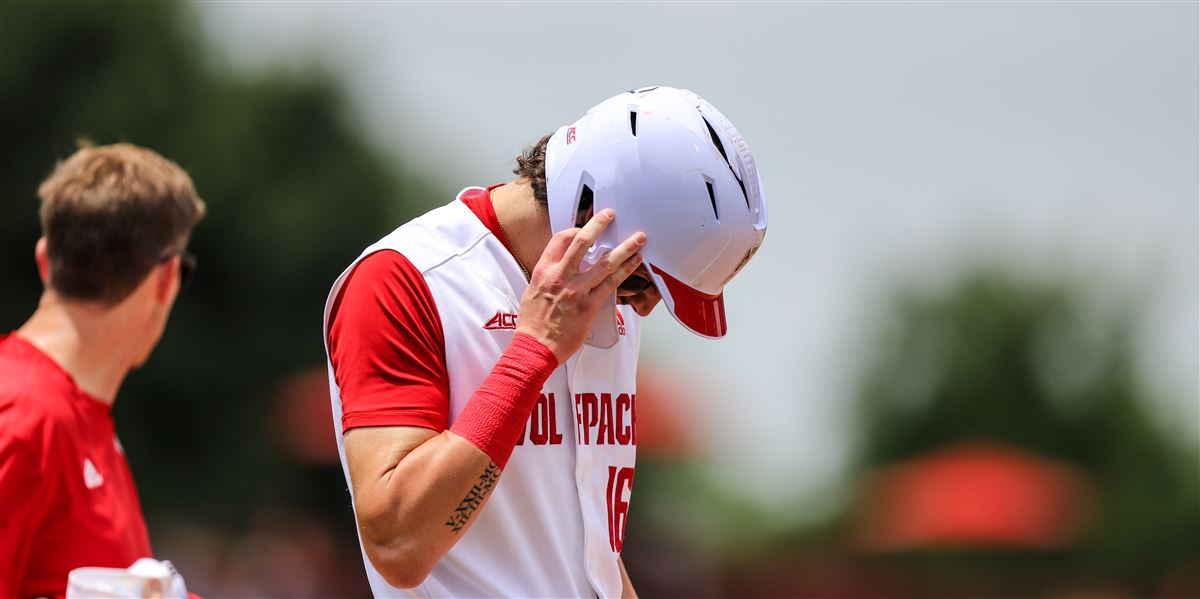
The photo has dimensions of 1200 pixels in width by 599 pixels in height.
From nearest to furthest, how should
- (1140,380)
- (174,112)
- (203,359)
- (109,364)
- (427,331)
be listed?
(427,331)
(109,364)
(203,359)
(174,112)
(1140,380)

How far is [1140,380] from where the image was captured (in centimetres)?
4656

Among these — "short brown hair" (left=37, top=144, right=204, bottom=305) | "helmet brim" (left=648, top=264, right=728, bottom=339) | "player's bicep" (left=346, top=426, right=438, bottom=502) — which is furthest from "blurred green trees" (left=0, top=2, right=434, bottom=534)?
"player's bicep" (left=346, top=426, right=438, bottom=502)

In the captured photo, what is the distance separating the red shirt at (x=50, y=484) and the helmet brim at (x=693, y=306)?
1.97 meters

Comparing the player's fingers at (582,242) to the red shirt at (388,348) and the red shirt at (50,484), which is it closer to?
the red shirt at (388,348)

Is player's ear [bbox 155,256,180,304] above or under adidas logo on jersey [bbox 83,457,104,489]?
above

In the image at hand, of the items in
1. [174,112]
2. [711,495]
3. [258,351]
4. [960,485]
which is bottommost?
[711,495]

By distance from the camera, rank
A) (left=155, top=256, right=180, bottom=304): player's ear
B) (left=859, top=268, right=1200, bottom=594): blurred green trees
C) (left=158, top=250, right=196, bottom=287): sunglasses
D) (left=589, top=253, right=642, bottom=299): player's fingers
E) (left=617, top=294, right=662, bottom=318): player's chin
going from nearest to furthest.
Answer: (left=589, top=253, right=642, bottom=299): player's fingers, (left=617, top=294, right=662, bottom=318): player's chin, (left=155, top=256, right=180, bottom=304): player's ear, (left=158, top=250, right=196, bottom=287): sunglasses, (left=859, top=268, right=1200, bottom=594): blurred green trees

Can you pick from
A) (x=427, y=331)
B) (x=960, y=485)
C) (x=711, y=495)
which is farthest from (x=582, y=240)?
(x=711, y=495)

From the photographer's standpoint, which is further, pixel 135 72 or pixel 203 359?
pixel 135 72

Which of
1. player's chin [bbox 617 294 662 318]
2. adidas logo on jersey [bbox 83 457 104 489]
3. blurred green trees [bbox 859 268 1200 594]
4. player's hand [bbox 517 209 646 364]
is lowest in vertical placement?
blurred green trees [bbox 859 268 1200 594]

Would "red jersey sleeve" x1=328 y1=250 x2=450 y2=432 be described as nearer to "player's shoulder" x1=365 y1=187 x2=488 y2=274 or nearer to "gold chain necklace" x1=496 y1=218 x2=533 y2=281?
"player's shoulder" x1=365 y1=187 x2=488 y2=274

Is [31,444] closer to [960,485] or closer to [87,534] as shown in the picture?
[87,534]

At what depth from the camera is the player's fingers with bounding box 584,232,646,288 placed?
374 centimetres

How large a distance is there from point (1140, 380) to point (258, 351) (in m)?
33.4
